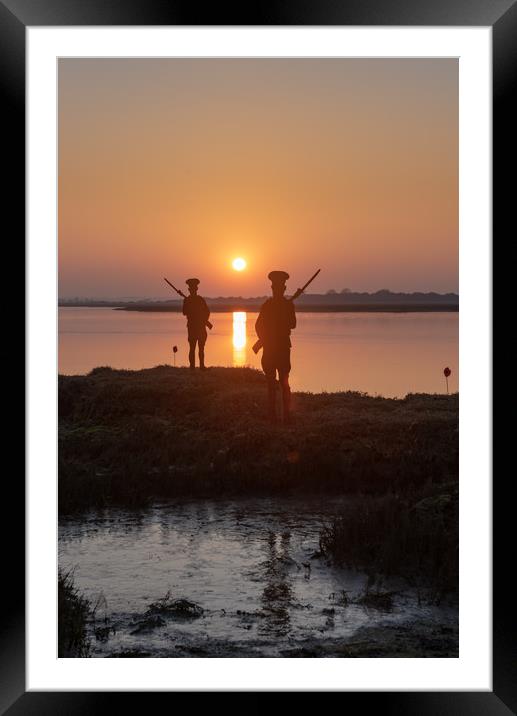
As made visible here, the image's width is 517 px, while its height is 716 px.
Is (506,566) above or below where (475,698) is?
above

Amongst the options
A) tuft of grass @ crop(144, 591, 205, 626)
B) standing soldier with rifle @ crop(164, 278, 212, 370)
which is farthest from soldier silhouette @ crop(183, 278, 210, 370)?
tuft of grass @ crop(144, 591, 205, 626)

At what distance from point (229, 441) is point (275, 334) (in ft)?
9.42

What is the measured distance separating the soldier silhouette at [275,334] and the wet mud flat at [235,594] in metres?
5.43

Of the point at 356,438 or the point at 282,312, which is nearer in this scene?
the point at 356,438

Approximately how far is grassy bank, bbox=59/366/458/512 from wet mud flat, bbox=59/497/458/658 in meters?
1.41

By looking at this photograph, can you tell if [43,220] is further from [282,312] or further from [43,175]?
[282,312]

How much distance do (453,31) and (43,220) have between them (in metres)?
2.42

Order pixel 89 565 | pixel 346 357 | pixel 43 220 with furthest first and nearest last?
pixel 346 357, pixel 89 565, pixel 43 220

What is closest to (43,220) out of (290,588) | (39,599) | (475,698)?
(39,599)

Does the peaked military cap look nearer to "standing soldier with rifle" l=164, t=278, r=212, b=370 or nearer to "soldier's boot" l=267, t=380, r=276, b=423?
"soldier's boot" l=267, t=380, r=276, b=423

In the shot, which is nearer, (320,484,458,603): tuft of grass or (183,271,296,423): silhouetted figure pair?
(320,484,458,603): tuft of grass

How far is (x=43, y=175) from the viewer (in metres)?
4.76

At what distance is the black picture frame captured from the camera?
4383mm

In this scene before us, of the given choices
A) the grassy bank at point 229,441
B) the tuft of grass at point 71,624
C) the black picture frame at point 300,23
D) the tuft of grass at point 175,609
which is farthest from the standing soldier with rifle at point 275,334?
the black picture frame at point 300,23
